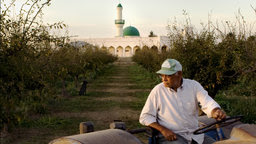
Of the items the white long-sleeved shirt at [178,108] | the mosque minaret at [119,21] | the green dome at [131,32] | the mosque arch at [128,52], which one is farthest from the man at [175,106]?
the mosque minaret at [119,21]

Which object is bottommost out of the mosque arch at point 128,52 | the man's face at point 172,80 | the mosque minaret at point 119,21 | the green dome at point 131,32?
the man's face at point 172,80

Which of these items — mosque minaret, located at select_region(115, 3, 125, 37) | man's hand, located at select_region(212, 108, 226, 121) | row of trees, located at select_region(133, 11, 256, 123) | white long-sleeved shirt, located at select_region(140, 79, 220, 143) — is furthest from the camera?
mosque minaret, located at select_region(115, 3, 125, 37)

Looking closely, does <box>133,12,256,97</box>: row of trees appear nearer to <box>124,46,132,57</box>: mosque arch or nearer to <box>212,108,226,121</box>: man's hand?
<box>212,108,226,121</box>: man's hand

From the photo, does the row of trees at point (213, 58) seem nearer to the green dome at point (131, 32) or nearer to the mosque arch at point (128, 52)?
the mosque arch at point (128, 52)

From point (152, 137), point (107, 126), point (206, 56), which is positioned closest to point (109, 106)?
point (107, 126)

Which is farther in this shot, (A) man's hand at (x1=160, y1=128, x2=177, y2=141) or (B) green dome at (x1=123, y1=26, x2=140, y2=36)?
(B) green dome at (x1=123, y1=26, x2=140, y2=36)

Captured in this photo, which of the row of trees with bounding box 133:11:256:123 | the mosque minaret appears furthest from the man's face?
the mosque minaret

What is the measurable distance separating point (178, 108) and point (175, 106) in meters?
0.04

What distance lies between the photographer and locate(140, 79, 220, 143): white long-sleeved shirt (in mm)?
3248

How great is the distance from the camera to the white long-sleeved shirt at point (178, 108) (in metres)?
3.25

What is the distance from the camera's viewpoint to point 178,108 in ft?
10.7

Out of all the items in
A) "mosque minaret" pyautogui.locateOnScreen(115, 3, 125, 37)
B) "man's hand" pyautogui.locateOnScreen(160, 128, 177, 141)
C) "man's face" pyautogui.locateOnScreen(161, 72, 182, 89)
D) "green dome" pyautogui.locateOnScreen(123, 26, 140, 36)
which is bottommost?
"man's hand" pyautogui.locateOnScreen(160, 128, 177, 141)

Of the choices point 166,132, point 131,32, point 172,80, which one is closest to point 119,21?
point 131,32

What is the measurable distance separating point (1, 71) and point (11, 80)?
25cm
